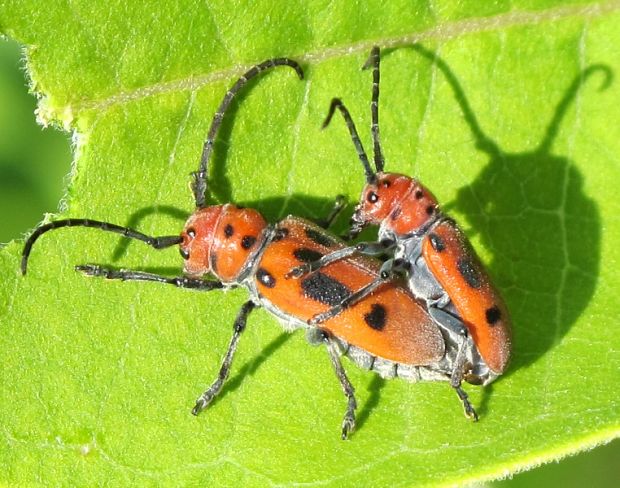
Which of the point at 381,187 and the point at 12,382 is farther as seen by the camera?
the point at 381,187

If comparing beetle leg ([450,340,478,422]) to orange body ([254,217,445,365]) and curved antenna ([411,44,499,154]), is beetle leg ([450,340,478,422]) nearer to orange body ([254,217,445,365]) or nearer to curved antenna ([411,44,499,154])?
orange body ([254,217,445,365])

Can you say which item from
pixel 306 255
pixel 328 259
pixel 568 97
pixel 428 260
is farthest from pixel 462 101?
pixel 306 255

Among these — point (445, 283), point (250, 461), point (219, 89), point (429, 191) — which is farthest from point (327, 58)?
point (250, 461)

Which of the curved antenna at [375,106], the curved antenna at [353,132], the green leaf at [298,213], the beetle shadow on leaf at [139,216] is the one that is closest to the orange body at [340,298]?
the green leaf at [298,213]

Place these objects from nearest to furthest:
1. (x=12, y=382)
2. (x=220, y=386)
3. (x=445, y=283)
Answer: (x=12, y=382) → (x=220, y=386) → (x=445, y=283)

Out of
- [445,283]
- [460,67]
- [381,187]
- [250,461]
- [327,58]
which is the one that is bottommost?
[445,283]

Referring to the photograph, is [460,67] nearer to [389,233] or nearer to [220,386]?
[389,233]

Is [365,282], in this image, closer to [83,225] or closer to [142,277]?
[142,277]
